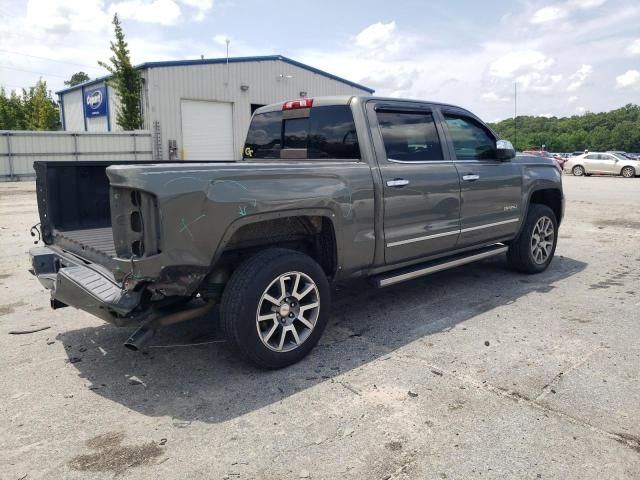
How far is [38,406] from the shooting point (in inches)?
121

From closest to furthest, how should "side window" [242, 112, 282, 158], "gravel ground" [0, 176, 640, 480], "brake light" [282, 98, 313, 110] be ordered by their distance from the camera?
"gravel ground" [0, 176, 640, 480] < "brake light" [282, 98, 313, 110] < "side window" [242, 112, 282, 158]

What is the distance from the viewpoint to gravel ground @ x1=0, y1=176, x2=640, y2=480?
8.25 ft

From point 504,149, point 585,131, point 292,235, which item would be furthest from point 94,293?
point 585,131

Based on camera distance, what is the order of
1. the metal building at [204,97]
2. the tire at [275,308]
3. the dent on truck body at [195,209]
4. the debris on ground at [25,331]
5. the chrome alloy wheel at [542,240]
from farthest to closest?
the metal building at [204,97] → the chrome alloy wheel at [542,240] → the debris on ground at [25,331] → the tire at [275,308] → the dent on truck body at [195,209]

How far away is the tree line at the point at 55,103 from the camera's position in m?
23.0

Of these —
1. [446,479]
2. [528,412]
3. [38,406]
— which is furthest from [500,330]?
[38,406]

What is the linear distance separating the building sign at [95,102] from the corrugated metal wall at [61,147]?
409 cm

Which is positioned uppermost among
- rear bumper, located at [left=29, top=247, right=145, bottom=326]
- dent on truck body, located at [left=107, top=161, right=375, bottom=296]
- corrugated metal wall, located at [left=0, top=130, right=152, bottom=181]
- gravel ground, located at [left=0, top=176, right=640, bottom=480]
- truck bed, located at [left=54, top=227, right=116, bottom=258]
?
corrugated metal wall, located at [left=0, top=130, right=152, bottom=181]

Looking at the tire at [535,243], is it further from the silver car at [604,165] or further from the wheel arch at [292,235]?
the silver car at [604,165]

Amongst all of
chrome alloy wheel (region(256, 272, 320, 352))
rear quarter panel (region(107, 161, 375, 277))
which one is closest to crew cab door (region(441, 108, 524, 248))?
rear quarter panel (region(107, 161, 375, 277))

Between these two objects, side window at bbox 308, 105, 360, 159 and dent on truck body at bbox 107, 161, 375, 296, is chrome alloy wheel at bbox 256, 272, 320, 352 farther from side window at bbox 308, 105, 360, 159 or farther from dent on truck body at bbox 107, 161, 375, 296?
side window at bbox 308, 105, 360, 159

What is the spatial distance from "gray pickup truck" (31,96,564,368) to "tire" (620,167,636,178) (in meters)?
27.1

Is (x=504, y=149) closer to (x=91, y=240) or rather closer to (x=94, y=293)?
(x=91, y=240)

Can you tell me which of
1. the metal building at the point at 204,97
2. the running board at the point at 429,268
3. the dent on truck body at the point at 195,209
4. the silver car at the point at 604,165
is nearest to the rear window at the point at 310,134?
the dent on truck body at the point at 195,209
